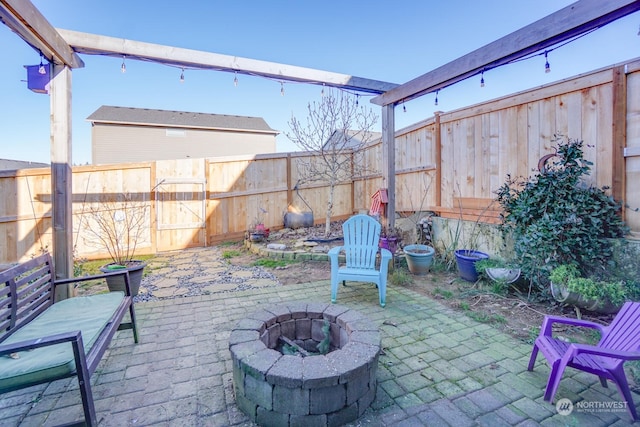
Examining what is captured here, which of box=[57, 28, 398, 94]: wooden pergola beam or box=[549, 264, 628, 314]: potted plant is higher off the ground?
box=[57, 28, 398, 94]: wooden pergola beam

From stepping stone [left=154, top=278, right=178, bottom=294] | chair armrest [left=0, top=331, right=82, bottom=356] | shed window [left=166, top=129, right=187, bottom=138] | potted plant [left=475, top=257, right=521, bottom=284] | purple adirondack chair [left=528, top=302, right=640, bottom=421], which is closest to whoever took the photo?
chair armrest [left=0, top=331, right=82, bottom=356]

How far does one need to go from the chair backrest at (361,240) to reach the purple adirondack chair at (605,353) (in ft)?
5.79

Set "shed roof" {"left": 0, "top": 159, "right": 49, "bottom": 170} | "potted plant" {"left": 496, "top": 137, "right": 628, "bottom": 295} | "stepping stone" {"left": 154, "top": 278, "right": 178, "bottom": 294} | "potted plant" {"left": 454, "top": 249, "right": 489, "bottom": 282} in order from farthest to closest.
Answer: "shed roof" {"left": 0, "top": 159, "right": 49, "bottom": 170}, "stepping stone" {"left": 154, "top": 278, "right": 178, "bottom": 294}, "potted plant" {"left": 454, "top": 249, "right": 489, "bottom": 282}, "potted plant" {"left": 496, "top": 137, "right": 628, "bottom": 295}

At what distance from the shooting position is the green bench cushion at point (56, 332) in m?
1.29

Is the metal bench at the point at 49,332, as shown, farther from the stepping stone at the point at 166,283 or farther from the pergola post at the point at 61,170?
the stepping stone at the point at 166,283

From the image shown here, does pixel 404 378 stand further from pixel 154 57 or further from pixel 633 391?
pixel 154 57

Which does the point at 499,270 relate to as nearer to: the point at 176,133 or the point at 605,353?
the point at 605,353

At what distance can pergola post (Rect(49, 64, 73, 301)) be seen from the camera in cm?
Answer: 288

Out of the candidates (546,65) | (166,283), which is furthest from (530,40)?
(166,283)

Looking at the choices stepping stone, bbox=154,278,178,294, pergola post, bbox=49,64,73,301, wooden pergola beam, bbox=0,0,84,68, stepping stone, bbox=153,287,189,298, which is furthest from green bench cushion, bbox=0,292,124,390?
wooden pergola beam, bbox=0,0,84,68

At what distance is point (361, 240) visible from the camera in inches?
137

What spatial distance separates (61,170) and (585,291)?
4.85 metres

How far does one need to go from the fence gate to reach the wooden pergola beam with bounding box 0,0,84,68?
9.97ft

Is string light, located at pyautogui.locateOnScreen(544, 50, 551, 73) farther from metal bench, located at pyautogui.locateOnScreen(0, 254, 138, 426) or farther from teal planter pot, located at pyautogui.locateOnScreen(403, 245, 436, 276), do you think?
metal bench, located at pyautogui.locateOnScreen(0, 254, 138, 426)
